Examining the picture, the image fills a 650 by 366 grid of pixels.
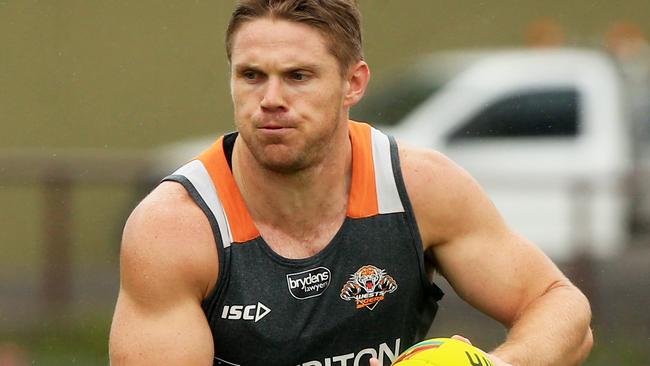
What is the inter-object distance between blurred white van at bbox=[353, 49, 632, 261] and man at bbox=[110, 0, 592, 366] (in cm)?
750

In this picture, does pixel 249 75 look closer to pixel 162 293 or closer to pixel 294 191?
pixel 294 191

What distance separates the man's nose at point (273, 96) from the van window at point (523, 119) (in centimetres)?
926

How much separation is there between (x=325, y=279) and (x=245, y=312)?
314mm

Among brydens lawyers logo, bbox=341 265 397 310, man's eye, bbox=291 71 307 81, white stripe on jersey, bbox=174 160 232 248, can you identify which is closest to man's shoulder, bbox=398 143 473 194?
brydens lawyers logo, bbox=341 265 397 310

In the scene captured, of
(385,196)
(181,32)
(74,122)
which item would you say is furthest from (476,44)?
(385,196)

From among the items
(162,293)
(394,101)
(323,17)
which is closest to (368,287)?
(162,293)

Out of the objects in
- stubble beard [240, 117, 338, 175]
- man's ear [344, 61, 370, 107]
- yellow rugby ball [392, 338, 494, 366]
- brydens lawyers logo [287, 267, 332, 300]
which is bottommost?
yellow rugby ball [392, 338, 494, 366]

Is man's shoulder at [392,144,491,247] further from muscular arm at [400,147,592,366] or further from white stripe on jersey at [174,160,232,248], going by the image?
white stripe on jersey at [174,160,232,248]

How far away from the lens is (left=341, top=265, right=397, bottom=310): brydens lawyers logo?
5.47 metres

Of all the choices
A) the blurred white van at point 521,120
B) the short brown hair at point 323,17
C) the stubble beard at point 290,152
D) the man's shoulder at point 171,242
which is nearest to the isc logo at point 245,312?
the man's shoulder at point 171,242

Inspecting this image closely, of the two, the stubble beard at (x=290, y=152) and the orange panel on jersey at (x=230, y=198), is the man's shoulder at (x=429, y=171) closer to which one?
the stubble beard at (x=290, y=152)

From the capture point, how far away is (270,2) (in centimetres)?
525

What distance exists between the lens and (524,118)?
570 inches

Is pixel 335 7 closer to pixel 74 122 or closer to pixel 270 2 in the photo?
pixel 270 2
